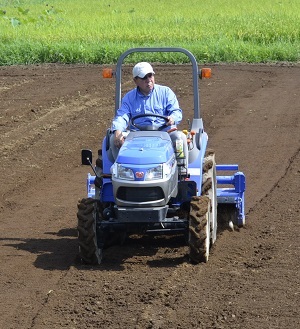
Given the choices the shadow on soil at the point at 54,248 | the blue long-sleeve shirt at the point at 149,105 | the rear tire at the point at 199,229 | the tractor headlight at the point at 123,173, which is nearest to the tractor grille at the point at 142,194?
the tractor headlight at the point at 123,173

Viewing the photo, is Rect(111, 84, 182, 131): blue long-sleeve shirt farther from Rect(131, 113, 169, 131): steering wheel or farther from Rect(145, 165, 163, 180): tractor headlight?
Rect(145, 165, 163, 180): tractor headlight

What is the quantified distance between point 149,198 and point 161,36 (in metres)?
19.1

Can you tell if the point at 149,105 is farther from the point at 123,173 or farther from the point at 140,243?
the point at 140,243

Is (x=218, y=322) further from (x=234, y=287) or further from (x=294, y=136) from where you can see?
(x=294, y=136)

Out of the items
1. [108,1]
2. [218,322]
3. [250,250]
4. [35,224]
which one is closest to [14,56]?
[35,224]

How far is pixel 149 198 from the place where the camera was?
845cm

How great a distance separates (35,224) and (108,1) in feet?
138

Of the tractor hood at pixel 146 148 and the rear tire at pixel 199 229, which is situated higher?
the tractor hood at pixel 146 148

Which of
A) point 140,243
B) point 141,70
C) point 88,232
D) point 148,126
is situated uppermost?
point 141,70

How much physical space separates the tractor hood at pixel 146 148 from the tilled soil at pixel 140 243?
3.28 feet

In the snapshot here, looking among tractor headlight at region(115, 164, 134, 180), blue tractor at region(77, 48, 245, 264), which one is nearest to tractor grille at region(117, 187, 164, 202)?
blue tractor at region(77, 48, 245, 264)

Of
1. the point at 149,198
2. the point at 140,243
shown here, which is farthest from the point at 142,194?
the point at 140,243

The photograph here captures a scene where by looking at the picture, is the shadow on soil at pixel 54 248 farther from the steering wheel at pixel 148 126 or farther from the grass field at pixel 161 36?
the grass field at pixel 161 36

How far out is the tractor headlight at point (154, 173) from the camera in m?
8.41
